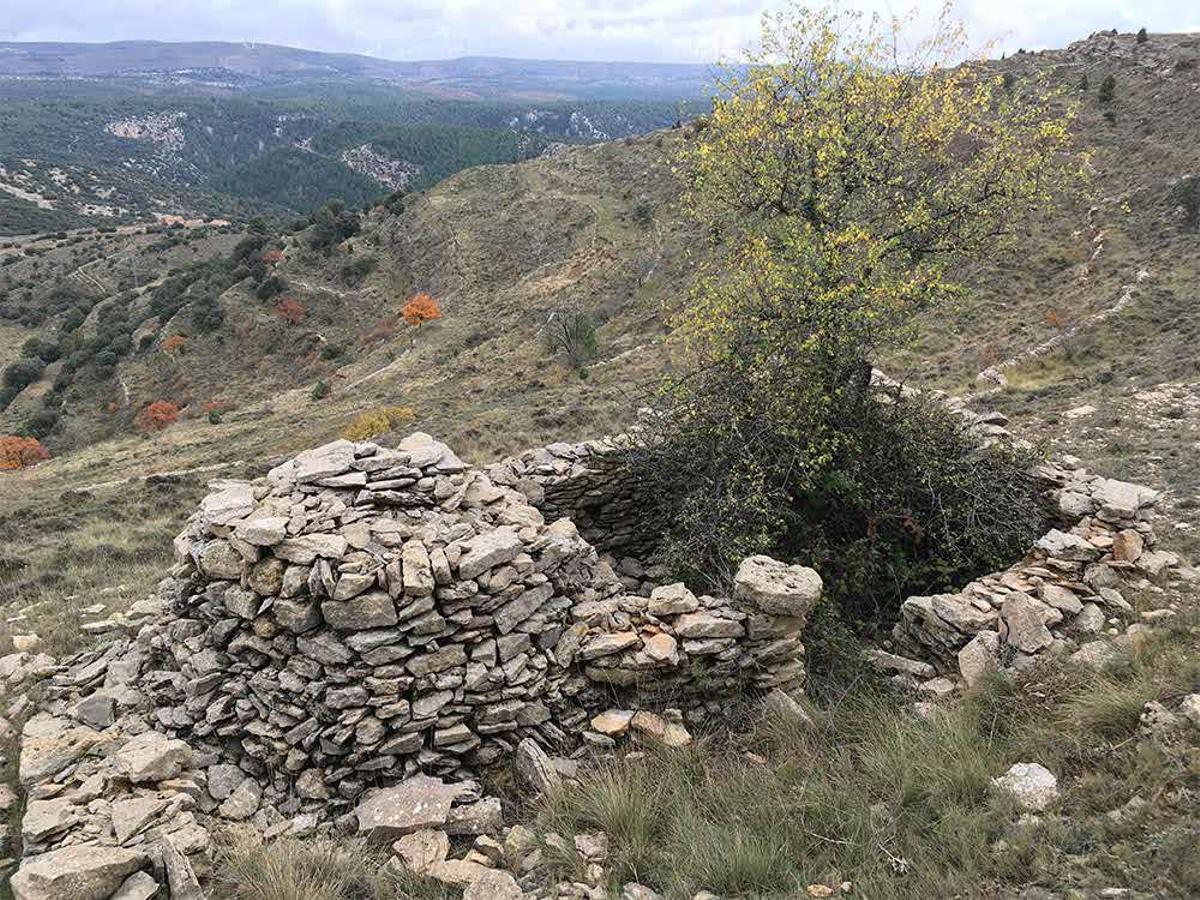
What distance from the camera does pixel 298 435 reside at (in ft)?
121

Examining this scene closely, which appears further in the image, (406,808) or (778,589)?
(778,589)

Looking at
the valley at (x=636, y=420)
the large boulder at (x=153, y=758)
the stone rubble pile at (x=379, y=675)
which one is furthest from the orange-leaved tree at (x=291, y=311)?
the large boulder at (x=153, y=758)

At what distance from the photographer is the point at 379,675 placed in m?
6.34

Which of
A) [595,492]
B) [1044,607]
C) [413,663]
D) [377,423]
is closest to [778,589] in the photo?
[1044,607]

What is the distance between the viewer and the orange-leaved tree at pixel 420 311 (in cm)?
5625

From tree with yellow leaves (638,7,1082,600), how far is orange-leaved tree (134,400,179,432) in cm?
5218

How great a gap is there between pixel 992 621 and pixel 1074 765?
2.66m

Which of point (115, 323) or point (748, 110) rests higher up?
point (748, 110)

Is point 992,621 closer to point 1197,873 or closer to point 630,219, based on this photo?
point 1197,873

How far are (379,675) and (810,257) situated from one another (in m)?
7.55

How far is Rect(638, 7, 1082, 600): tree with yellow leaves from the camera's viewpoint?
9.26 meters

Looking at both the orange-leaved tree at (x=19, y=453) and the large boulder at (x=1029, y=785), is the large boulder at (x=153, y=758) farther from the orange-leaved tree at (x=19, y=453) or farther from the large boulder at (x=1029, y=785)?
the orange-leaved tree at (x=19, y=453)

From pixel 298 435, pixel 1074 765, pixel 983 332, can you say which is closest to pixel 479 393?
pixel 298 435

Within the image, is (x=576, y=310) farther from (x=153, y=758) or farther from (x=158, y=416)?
(x=153, y=758)
